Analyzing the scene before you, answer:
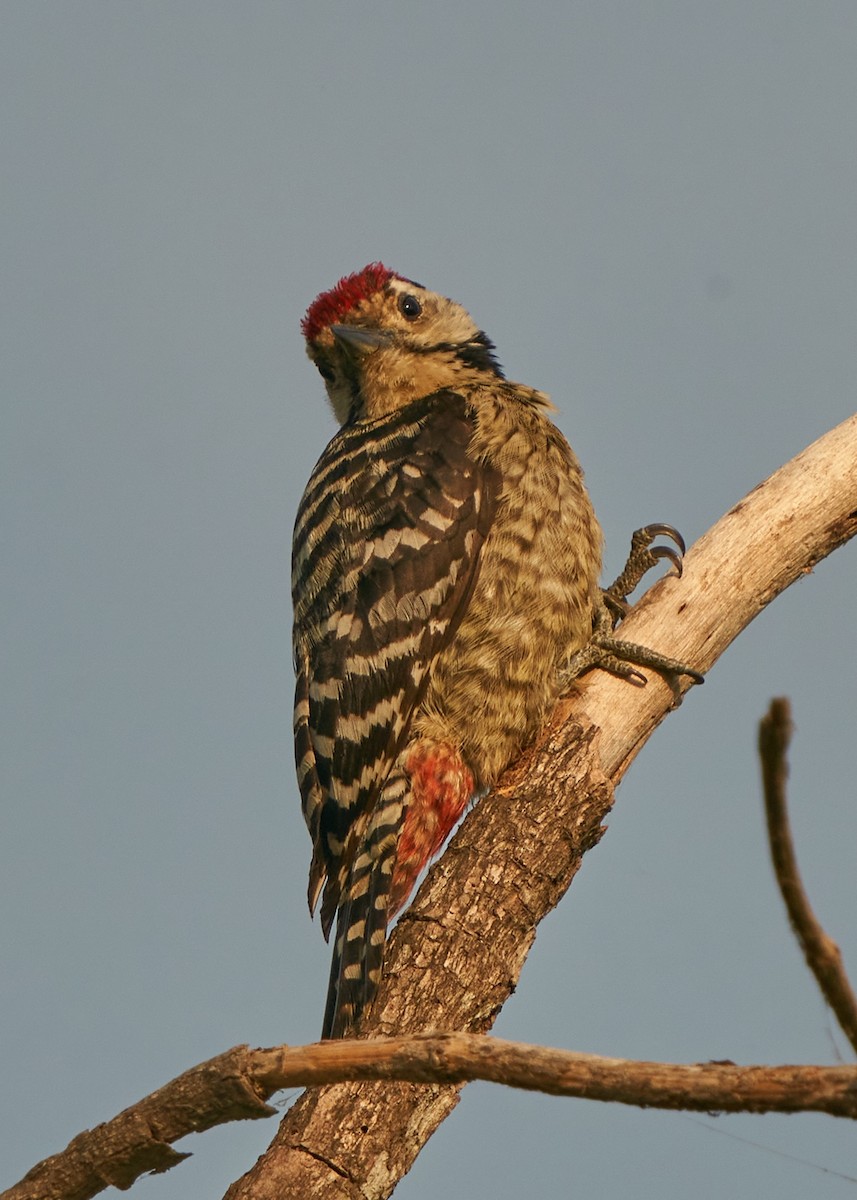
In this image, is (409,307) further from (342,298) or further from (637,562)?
(637,562)

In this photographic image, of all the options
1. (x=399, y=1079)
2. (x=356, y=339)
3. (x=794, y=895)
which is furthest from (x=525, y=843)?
(x=356, y=339)

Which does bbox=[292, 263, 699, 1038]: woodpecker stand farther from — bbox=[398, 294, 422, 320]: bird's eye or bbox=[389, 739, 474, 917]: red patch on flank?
bbox=[398, 294, 422, 320]: bird's eye

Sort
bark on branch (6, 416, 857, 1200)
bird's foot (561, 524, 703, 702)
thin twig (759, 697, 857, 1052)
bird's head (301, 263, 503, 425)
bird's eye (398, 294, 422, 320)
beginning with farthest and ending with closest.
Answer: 1. bird's eye (398, 294, 422, 320)
2. bird's head (301, 263, 503, 425)
3. bird's foot (561, 524, 703, 702)
4. bark on branch (6, 416, 857, 1200)
5. thin twig (759, 697, 857, 1052)

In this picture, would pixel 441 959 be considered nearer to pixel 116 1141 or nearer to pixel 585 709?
pixel 585 709

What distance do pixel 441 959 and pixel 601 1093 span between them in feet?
6.61

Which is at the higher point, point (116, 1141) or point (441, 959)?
point (441, 959)

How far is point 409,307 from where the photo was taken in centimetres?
717

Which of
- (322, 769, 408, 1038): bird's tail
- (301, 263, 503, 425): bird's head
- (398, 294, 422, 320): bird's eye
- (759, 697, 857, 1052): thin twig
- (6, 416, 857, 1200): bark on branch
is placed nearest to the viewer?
(759, 697, 857, 1052): thin twig

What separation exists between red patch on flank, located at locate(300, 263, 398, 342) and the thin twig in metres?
5.07

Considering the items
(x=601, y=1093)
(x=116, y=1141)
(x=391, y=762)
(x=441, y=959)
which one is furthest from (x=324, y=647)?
(x=601, y=1093)

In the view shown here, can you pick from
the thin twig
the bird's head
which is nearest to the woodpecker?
the bird's head

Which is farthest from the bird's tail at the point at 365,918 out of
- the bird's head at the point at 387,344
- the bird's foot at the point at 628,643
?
the bird's head at the point at 387,344

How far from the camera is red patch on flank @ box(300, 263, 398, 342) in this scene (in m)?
7.09

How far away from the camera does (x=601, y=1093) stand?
2629 mm
